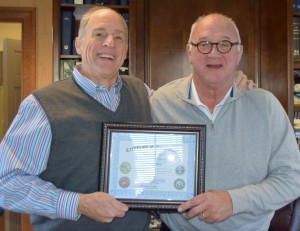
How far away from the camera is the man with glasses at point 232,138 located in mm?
1427

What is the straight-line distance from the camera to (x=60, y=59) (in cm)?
300

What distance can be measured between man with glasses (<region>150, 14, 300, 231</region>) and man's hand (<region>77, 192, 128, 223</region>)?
0.69ft

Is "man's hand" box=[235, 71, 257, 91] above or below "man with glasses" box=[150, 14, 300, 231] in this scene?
above

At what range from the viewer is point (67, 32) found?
2984mm

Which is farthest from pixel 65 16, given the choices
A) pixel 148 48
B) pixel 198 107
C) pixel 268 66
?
pixel 198 107

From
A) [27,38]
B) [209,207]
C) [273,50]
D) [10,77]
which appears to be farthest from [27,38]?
[209,207]

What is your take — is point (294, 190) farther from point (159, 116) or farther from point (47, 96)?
point (47, 96)

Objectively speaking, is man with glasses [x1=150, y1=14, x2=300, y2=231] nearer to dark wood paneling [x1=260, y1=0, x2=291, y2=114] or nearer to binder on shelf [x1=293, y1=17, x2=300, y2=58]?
dark wood paneling [x1=260, y1=0, x2=291, y2=114]

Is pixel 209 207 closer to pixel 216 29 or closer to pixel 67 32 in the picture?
pixel 216 29

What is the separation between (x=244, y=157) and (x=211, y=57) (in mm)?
408

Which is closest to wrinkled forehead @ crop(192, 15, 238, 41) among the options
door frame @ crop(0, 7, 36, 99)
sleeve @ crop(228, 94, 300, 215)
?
sleeve @ crop(228, 94, 300, 215)

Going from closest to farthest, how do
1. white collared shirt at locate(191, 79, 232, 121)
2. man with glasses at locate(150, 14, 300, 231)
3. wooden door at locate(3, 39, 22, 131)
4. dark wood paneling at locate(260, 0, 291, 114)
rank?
man with glasses at locate(150, 14, 300, 231) < white collared shirt at locate(191, 79, 232, 121) < dark wood paneling at locate(260, 0, 291, 114) < wooden door at locate(3, 39, 22, 131)

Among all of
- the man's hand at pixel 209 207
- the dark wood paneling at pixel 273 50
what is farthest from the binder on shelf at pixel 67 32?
the man's hand at pixel 209 207

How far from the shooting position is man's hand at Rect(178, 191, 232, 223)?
131 cm
